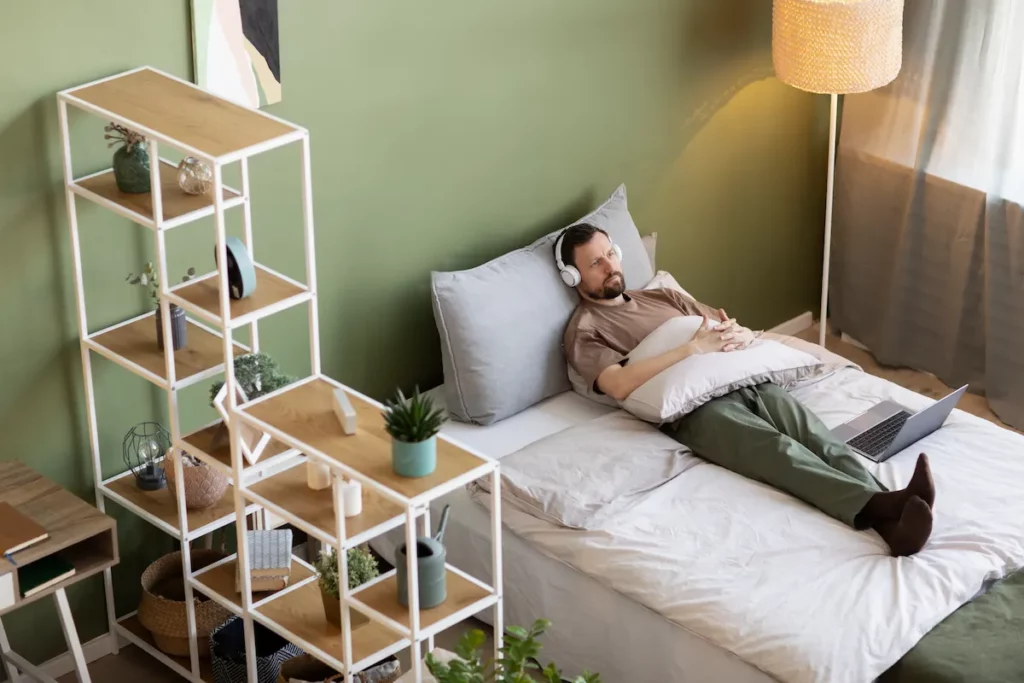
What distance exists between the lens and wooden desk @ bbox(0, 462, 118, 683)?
2.69 metres

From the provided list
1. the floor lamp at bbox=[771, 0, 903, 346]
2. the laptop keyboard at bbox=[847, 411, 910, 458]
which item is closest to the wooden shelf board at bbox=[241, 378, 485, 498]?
the laptop keyboard at bbox=[847, 411, 910, 458]

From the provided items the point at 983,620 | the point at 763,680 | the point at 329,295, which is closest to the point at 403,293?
the point at 329,295

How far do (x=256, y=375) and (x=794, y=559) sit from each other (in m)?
1.25

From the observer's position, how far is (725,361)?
3469mm

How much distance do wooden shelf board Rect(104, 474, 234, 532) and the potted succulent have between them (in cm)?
39

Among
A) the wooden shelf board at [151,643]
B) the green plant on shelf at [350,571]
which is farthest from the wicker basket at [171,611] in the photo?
the green plant on shelf at [350,571]

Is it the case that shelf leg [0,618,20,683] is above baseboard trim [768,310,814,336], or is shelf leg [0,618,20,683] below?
below

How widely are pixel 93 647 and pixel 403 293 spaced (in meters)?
1.19

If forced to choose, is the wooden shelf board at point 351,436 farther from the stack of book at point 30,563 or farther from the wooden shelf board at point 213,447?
the stack of book at point 30,563

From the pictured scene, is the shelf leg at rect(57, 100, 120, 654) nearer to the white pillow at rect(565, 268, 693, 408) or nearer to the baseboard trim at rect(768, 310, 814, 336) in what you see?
the white pillow at rect(565, 268, 693, 408)

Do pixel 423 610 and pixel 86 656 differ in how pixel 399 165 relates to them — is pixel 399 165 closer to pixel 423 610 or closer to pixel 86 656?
pixel 423 610

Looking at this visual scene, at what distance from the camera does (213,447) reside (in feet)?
9.52

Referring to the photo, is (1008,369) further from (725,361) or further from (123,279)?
(123,279)

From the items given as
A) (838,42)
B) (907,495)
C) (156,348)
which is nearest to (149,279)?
(156,348)
